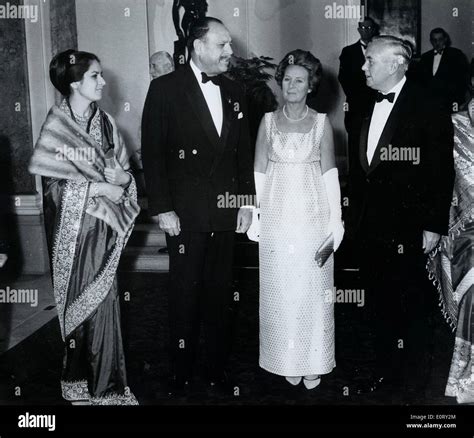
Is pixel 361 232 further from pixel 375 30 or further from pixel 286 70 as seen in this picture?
pixel 375 30

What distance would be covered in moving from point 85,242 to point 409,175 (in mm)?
1315

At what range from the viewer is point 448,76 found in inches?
213

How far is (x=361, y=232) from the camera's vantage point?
3.12 meters

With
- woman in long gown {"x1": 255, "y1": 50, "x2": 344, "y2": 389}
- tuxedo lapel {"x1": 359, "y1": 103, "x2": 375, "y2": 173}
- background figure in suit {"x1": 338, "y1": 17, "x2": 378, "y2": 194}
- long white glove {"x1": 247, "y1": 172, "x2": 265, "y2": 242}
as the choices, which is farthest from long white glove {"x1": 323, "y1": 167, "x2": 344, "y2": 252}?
background figure in suit {"x1": 338, "y1": 17, "x2": 378, "y2": 194}

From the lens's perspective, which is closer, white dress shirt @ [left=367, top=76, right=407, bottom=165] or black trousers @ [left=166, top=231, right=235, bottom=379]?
white dress shirt @ [left=367, top=76, right=407, bottom=165]

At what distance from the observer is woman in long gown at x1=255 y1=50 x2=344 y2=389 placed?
3043mm

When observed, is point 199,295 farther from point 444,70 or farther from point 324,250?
point 444,70

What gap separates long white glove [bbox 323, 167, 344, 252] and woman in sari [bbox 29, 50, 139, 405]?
807 millimetres

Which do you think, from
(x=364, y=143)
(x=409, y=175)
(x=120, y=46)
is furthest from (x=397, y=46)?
(x=120, y=46)

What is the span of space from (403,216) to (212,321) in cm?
92

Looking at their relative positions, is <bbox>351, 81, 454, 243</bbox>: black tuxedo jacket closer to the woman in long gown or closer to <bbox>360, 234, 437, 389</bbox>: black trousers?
<bbox>360, 234, 437, 389</bbox>: black trousers

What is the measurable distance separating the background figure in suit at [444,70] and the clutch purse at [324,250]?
8.65 feet

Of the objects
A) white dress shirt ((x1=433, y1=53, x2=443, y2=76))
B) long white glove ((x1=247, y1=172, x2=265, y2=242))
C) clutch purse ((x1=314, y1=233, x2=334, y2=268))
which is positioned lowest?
clutch purse ((x1=314, y1=233, x2=334, y2=268))

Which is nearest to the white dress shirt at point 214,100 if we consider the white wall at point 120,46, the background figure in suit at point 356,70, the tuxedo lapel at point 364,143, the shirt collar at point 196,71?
the shirt collar at point 196,71
